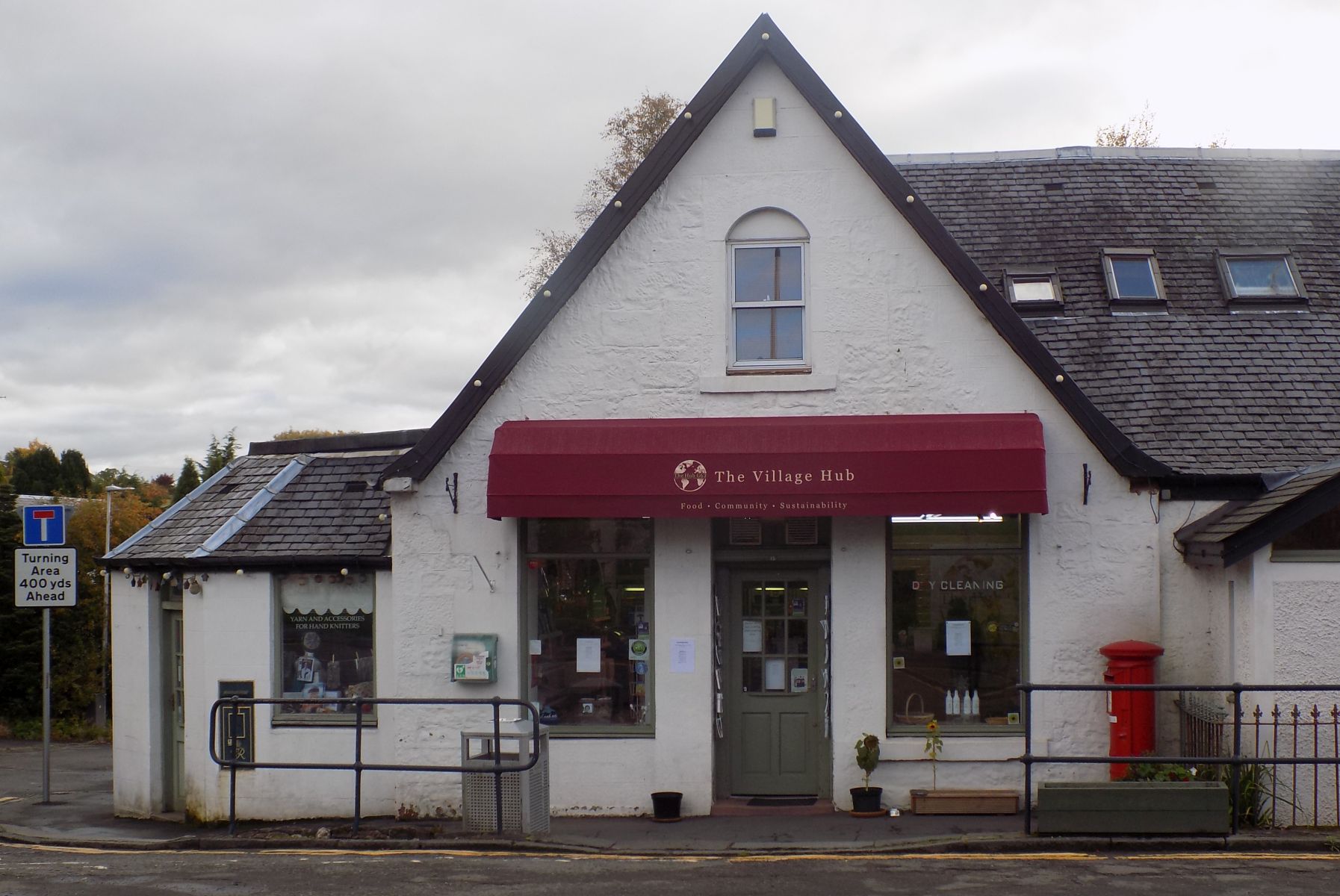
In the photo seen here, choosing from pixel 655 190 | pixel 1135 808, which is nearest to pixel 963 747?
pixel 1135 808

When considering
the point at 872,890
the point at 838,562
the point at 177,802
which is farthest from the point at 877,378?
the point at 177,802

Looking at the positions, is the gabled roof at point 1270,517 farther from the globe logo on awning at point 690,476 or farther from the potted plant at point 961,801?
the globe logo on awning at point 690,476

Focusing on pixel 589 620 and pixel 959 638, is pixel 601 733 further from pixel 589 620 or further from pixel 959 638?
pixel 959 638

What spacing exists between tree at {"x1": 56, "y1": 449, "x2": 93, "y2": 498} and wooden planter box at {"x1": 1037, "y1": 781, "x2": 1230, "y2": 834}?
8720cm

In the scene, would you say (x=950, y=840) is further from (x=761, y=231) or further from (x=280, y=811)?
(x=280, y=811)

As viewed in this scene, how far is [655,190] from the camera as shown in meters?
12.9

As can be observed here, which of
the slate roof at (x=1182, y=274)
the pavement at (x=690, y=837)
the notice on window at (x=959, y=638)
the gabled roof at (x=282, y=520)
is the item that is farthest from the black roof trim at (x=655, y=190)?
the pavement at (x=690, y=837)

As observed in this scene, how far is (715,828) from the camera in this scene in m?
11.8

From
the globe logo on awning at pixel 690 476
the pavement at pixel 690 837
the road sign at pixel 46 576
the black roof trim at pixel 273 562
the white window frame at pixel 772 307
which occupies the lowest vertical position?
the pavement at pixel 690 837

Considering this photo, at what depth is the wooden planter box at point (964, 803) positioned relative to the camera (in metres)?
12.2

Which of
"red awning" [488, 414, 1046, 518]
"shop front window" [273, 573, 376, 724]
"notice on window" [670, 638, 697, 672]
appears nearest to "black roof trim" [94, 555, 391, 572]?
"shop front window" [273, 573, 376, 724]

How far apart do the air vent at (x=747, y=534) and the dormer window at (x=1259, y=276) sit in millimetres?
6502

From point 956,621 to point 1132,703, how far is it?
5.72 ft

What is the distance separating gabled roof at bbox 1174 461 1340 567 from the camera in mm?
10969
